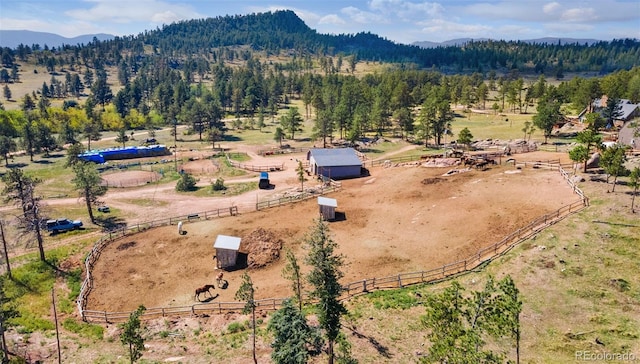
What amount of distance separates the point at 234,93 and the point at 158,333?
12337cm

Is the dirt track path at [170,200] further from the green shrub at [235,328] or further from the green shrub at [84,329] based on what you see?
the green shrub at [235,328]

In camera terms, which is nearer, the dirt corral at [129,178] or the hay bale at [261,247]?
the hay bale at [261,247]

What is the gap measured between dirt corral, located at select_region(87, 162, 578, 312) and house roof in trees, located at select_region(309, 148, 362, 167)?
8406 mm

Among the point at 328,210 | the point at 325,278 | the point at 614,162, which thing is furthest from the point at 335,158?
the point at 325,278

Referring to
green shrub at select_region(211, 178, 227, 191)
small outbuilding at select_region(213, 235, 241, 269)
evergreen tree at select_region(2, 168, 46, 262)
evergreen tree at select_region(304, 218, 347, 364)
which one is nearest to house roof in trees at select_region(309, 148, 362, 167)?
green shrub at select_region(211, 178, 227, 191)

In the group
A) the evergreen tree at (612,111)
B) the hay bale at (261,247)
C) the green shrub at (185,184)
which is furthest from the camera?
the evergreen tree at (612,111)

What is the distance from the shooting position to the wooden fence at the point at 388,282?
32.2 meters

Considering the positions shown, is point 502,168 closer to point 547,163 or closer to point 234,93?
point 547,163

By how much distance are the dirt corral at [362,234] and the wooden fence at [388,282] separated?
3.83ft

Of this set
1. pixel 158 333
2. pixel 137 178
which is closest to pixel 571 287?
pixel 158 333

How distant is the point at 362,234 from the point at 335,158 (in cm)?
2606

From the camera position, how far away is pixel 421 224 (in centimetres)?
4544

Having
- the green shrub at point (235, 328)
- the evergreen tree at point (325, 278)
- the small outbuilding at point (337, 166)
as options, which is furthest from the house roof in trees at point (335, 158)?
the evergreen tree at point (325, 278)

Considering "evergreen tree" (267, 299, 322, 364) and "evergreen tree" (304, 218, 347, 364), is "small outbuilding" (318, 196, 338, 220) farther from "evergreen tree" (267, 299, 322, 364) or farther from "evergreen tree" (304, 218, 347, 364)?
"evergreen tree" (304, 218, 347, 364)
